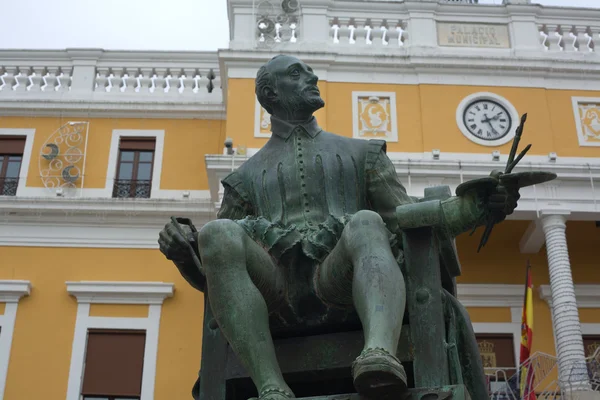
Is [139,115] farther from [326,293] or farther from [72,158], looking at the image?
[326,293]

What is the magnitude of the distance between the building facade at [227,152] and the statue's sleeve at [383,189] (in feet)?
46.2

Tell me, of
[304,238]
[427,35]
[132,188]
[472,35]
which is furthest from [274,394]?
[472,35]

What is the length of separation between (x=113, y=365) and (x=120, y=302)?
132cm

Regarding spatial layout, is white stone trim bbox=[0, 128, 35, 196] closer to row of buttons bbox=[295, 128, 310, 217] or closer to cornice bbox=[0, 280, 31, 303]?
cornice bbox=[0, 280, 31, 303]

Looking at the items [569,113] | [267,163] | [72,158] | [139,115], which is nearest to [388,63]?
[569,113]

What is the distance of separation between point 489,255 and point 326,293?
17140mm

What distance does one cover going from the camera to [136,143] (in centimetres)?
2078

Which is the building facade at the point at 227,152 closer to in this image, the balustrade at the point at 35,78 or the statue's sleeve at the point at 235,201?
the balustrade at the point at 35,78

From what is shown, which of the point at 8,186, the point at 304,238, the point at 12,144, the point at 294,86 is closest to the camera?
the point at 304,238

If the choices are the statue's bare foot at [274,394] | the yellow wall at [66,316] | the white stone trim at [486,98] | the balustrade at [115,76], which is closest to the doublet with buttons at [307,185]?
the statue's bare foot at [274,394]

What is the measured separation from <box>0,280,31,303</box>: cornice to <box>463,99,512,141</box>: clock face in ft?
30.4

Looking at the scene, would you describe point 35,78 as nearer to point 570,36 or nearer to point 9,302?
point 9,302

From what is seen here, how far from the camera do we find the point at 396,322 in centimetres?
312

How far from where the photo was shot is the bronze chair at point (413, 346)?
10.9 feet
